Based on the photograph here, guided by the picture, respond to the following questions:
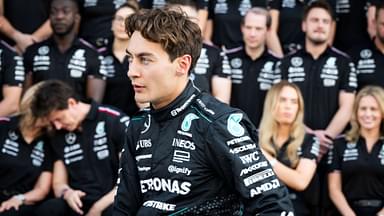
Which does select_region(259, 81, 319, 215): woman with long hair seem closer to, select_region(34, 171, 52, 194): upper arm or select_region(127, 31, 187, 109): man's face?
select_region(34, 171, 52, 194): upper arm

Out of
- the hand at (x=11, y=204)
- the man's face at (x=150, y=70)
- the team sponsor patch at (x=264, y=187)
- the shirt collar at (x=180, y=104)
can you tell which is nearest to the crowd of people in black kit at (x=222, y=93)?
the hand at (x=11, y=204)

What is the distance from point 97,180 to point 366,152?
241cm

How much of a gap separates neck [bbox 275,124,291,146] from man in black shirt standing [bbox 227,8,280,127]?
0.83 meters

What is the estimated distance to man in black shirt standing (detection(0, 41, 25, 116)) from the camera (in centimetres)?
756

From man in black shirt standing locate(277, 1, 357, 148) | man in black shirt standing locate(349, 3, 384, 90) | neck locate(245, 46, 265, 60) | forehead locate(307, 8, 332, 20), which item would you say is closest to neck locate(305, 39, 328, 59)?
man in black shirt standing locate(277, 1, 357, 148)

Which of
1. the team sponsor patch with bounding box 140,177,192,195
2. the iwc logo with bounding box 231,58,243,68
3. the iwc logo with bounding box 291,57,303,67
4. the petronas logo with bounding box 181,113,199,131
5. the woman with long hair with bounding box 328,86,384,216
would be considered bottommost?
the woman with long hair with bounding box 328,86,384,216

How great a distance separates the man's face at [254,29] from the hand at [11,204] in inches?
113

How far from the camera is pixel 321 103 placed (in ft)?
25.0

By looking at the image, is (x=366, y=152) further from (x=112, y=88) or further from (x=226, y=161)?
(x=226, y=161)

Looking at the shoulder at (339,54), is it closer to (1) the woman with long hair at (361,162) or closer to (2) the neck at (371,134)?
(1) the woman with long hair at (361,162)

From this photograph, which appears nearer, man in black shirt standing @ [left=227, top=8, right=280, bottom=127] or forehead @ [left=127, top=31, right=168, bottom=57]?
forehead @ [left=127, top=31, right=168, bottom=57]

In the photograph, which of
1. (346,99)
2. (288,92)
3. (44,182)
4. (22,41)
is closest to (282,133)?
(288,92)

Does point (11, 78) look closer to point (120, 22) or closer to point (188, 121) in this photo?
point (120, 22)

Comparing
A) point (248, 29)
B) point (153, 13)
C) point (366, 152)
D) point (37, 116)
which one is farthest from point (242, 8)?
point (153, 13)
